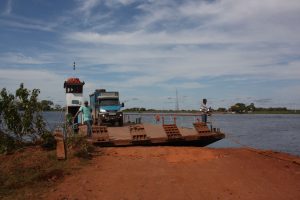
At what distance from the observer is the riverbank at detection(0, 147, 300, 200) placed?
348 inches

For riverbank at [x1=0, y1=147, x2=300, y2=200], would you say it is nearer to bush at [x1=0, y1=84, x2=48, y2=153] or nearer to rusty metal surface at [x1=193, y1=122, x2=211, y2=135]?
bush at [x1=0, y1=84, x2=48, y2=153]

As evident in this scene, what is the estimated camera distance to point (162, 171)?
11195 millimetres

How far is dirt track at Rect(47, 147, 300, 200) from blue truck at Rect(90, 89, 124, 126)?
1527cm

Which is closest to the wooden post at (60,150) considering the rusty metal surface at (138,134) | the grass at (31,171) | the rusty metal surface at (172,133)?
the grass at (31,171)

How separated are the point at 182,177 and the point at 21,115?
6.97m

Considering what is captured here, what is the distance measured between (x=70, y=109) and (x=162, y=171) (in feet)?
53.5

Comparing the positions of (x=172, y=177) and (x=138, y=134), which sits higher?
(x=138, y=134)

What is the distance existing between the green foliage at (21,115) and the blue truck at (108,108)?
14907 mm

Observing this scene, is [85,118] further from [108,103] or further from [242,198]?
[108,103]

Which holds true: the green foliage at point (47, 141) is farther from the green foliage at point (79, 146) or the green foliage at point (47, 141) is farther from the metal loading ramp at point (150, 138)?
the metal loading ramp at point (150, 138)

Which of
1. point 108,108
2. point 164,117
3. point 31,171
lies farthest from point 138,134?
point 164,117

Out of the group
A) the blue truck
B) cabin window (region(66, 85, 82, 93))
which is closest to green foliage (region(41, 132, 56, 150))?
cabin window (region(66, 85, 82, 93))

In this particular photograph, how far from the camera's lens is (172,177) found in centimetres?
1034

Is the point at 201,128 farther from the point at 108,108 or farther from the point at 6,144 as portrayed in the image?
the point at 108,108
